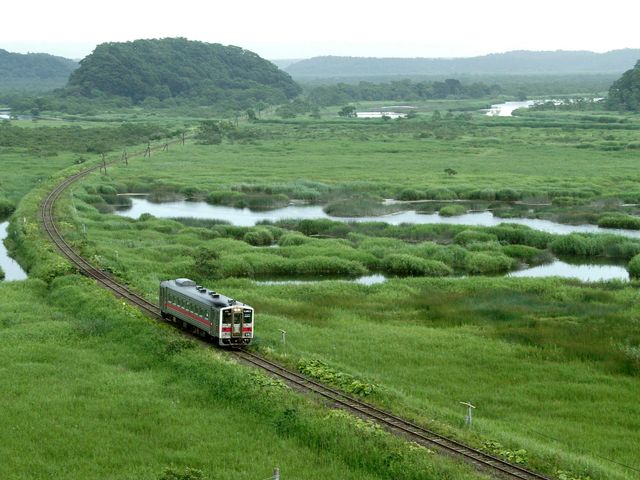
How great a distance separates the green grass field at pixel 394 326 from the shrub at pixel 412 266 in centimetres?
25

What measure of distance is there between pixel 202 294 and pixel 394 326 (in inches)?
461

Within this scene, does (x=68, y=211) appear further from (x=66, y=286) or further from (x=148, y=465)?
(x=148, y=465)

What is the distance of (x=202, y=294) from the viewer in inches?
1515

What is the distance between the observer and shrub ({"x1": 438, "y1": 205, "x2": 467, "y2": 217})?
8519 centimetres

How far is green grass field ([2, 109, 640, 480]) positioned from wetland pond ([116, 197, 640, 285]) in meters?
2.54

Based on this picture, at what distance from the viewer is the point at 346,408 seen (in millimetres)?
30172

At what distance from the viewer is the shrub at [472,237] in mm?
68438

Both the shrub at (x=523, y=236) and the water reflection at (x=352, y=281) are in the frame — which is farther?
the shrub at (x=523, y=236)

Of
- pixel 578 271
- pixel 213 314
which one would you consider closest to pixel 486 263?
pixel 578 271

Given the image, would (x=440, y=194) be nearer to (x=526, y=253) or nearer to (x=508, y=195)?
(x=508, y=195)

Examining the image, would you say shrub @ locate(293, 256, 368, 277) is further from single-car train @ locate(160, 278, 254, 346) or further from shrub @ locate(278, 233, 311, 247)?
single-car train @ locate(160, 278, 254, 346)

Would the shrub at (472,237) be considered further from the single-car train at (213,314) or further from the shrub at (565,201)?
the single-car train at (213,314)

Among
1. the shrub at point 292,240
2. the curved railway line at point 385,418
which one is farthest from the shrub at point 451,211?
the curved railway line at point 385,418

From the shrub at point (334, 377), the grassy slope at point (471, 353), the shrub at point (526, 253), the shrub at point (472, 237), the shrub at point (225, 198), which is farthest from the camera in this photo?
the shrub at point (225, 198)
